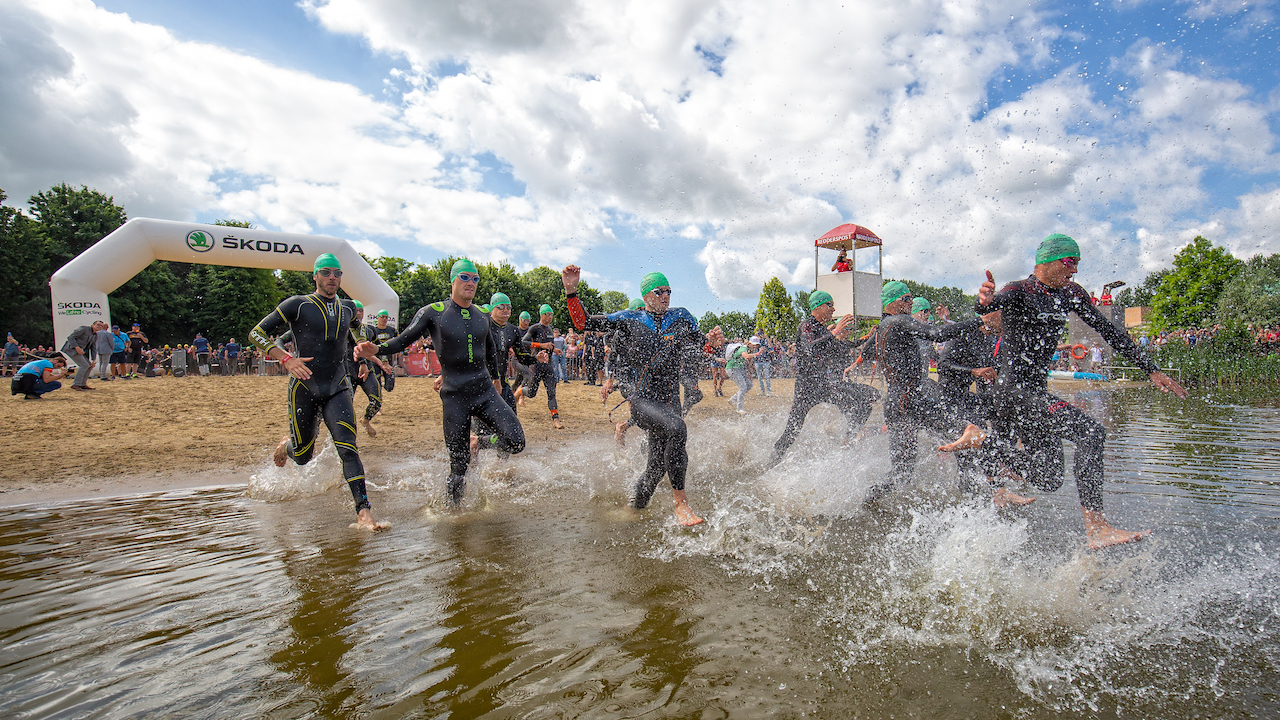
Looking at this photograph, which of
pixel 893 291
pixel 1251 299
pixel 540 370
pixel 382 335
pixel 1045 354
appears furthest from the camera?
pixel 1251 299

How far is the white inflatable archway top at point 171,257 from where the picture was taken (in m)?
15.8

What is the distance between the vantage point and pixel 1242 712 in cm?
204

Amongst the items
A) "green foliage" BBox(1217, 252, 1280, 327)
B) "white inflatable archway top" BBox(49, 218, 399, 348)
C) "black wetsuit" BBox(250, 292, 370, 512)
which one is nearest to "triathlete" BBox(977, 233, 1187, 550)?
"black wetsuit" BBox(250, 292, 370, 512)

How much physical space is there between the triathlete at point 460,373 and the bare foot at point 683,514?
1.41m

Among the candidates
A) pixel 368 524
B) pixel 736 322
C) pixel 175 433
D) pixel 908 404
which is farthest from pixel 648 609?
pixel 736 322

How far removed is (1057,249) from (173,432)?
37.7 ft

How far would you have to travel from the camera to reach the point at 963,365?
5.48m

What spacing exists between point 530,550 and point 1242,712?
11.0 ft

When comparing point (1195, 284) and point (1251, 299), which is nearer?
point (1251, 299)

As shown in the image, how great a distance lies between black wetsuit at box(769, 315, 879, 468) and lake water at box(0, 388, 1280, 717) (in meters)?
1.14

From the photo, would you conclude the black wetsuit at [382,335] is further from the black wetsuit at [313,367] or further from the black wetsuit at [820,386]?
the black wetsuit at [820,386]

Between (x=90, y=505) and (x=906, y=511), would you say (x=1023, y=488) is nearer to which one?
(x=906, y=511)

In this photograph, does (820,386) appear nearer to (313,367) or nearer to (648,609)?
(648,609)

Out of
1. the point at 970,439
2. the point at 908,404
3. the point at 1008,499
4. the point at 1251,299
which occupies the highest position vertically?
the point at 1251,299
